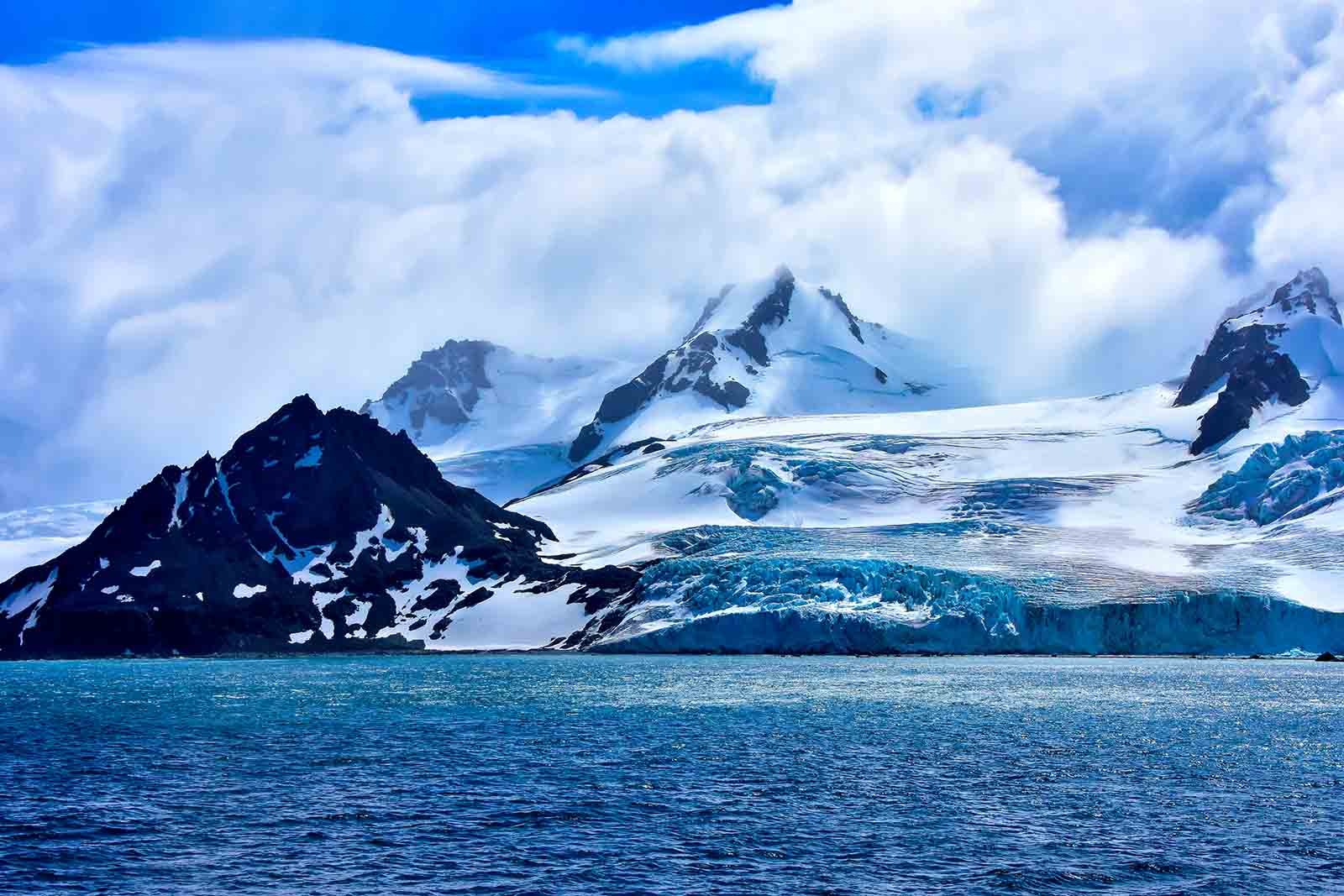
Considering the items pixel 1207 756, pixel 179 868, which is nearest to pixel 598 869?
pixel 179 868

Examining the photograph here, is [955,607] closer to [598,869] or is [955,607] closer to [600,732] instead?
[600,732]

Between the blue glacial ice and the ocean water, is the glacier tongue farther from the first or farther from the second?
the ocean water

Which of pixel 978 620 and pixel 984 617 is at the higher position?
pixel 984 617

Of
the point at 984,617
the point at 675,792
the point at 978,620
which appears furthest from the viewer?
the point at 984,617

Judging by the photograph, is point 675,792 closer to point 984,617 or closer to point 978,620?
point 978,620

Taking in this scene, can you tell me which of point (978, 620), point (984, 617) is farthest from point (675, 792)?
point (984, 617)

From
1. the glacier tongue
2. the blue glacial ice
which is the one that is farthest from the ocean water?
the blue glacial ice

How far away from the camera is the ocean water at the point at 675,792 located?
45.7 metres

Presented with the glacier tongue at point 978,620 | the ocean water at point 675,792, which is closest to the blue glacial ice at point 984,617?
the glacier tongue at point 978,620

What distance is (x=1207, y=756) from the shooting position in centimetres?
7375

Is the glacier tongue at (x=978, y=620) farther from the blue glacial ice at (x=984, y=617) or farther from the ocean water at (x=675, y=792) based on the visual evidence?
the ocean water at (x=675, y=792)

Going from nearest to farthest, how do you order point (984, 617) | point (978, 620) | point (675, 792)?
point (675, 792) → point (978, 620) → point (984, 617)

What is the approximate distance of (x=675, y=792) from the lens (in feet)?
202

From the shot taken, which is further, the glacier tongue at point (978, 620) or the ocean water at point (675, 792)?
the glacier tongue at point (978, 620)
